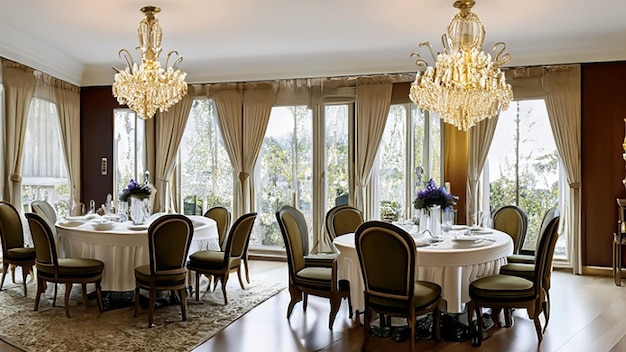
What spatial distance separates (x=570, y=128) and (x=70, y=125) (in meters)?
7.27

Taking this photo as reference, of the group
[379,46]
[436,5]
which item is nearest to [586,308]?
[436,5]

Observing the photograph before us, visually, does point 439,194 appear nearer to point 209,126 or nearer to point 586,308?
point 586,308

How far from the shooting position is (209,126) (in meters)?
8.30

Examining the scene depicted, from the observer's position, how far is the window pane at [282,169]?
8.00 metres

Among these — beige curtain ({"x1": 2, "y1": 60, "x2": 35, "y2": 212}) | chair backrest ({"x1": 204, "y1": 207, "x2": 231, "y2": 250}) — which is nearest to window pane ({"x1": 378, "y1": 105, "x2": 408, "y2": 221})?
chair backrest ({"x1": 204, "y1": 207, "x2": 231, "y2": 250})

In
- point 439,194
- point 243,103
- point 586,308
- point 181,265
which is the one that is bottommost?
point 586,308

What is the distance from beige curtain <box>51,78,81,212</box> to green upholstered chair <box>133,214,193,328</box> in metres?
4.26

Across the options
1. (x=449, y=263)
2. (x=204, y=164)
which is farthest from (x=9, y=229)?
(x=449, y=263)

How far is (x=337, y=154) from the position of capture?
7887 millimetres

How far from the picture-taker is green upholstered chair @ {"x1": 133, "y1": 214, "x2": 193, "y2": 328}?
4.41m

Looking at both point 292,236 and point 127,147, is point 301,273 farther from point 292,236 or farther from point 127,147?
point 127,147

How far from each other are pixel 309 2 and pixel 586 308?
13.3 ft

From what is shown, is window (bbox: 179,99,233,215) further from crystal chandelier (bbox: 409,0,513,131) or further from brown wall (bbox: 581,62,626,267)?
brown wall (bbox: 581,62,626,267)

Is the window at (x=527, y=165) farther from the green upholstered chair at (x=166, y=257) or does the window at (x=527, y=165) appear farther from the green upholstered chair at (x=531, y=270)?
the green upholstered chair at (x=166, y=257)
